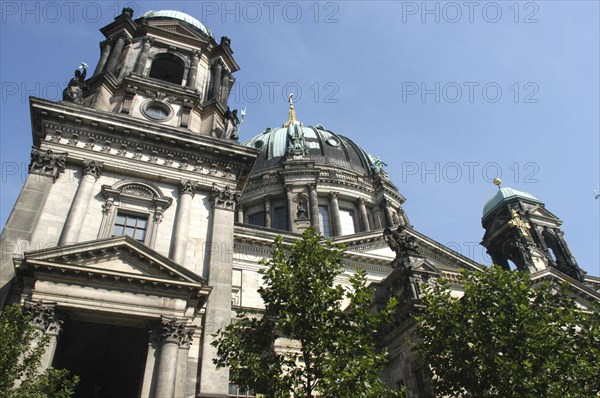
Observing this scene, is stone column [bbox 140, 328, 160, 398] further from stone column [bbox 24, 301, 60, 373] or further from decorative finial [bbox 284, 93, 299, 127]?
decorative finial [bbox 284, 93, 299, 127]

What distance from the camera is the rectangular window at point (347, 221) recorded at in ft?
138

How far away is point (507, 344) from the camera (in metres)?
14.9

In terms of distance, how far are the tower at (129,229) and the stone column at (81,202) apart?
0.15 feet

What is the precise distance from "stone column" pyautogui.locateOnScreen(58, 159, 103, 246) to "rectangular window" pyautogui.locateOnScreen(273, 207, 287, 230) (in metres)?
22.7

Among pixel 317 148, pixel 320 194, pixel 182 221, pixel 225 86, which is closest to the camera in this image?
pixel 182 221

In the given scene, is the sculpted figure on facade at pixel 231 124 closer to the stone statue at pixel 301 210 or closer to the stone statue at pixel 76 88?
the stone statue at pixel 76 88

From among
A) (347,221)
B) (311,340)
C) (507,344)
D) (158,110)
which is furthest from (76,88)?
(347,221)

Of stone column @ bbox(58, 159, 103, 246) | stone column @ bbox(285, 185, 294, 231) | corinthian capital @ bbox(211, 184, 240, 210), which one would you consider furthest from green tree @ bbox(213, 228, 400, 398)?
stone column @ bbox(285, 185, 294, 231)

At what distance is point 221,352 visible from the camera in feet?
47.4

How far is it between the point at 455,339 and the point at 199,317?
8984 mm

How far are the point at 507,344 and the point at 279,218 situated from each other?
30133 mm

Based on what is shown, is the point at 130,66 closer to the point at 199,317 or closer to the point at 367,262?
the point at 199,317

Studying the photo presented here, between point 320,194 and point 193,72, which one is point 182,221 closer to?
point 193,72

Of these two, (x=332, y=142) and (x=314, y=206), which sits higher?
(x=332, y=142)
